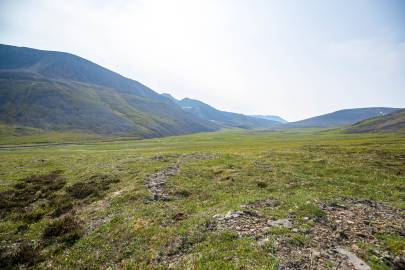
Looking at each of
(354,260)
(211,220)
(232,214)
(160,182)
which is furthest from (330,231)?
(160,182)

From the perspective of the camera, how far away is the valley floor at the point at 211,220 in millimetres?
14414

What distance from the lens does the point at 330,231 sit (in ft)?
54.7

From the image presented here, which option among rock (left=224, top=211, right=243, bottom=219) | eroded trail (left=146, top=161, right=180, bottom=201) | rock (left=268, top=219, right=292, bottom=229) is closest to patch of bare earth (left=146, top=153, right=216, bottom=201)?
eroded trail (left=146, top=161, right=180, bottom=201)

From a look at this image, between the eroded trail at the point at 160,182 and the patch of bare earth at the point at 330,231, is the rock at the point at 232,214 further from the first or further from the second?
the eroded trail at the point at 160,182

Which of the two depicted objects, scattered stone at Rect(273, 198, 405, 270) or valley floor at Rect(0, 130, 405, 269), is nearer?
scattered stone at Rect(273, 198, 405, 270)

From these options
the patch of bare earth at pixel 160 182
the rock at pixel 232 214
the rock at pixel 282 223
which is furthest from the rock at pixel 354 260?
the patch of bare earth at pixel 160 182

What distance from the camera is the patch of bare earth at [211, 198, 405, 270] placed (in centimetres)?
1336

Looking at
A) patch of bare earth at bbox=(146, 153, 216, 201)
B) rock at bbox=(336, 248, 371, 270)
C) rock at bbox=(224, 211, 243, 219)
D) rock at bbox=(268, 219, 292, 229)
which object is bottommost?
patch of bare earth at bbox=(146, 153, 216, 201)

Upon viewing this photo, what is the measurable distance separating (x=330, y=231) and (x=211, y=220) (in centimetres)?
793

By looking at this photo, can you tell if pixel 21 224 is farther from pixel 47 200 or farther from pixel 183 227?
pixel 183 227

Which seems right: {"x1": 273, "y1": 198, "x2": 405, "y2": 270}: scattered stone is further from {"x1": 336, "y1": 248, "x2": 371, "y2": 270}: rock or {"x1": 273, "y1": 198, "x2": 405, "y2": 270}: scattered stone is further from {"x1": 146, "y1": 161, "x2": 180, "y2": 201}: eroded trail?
{"x1": 146, "y1": 161, "x2": 180, "y2": 201}: eroded trail

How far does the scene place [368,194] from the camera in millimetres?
25047

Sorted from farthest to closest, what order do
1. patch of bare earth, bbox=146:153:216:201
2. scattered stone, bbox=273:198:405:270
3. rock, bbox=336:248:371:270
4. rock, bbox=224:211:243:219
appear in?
patch of bare earth, bbox=146:153:216:201 → rock, bbox=224:211:243:219 → scattered stone, bbox=273:198:405:270 → rock, bbox=336:248:371:270

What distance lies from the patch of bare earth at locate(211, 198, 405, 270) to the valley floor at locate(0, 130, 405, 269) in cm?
7
